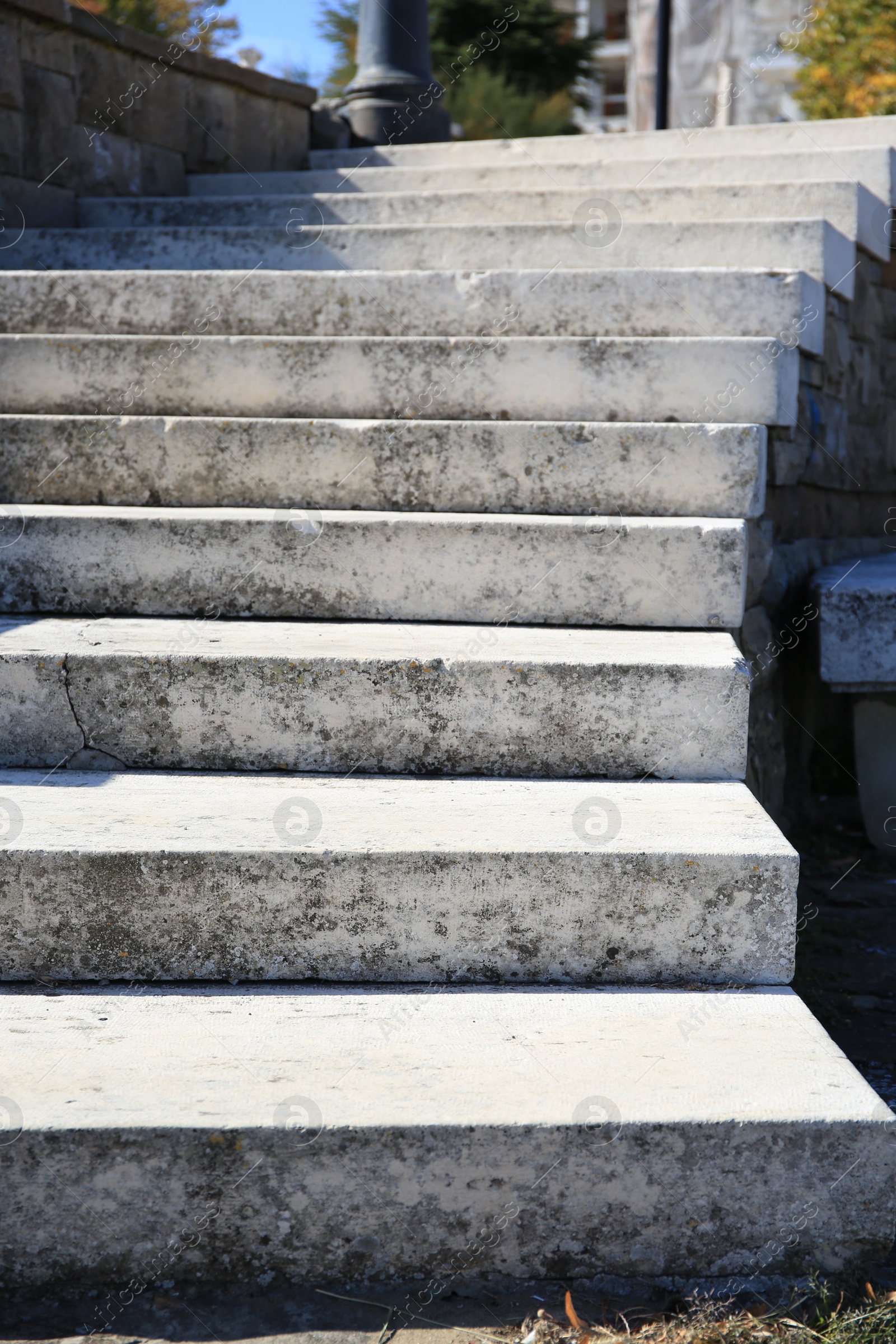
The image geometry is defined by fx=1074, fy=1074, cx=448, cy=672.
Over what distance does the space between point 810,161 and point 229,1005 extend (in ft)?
12.8

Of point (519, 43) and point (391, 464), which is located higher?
point (519, 43)

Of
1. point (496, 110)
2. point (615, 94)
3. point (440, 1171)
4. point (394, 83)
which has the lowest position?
point (440, 1171)

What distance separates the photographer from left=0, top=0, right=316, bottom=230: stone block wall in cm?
442

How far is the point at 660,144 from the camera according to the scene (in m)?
4.77

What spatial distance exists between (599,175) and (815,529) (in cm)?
187

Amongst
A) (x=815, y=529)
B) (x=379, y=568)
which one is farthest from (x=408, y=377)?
(x=815, y=529)

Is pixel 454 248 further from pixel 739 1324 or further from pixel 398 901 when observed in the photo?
pixel 739 1324

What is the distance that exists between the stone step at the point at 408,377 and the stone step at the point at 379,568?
0.55 meters

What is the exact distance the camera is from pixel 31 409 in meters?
3.24

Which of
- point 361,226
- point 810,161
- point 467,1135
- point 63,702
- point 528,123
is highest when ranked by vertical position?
point 528,123

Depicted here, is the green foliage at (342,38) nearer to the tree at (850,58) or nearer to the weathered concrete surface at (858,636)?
the tree at (850,58)

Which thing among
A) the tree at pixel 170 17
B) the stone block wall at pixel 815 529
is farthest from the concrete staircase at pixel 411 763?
the tree at pixel 170 17

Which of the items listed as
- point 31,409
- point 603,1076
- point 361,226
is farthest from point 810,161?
point 603,1076

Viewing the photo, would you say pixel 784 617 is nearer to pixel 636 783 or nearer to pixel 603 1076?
pixel 636 783
